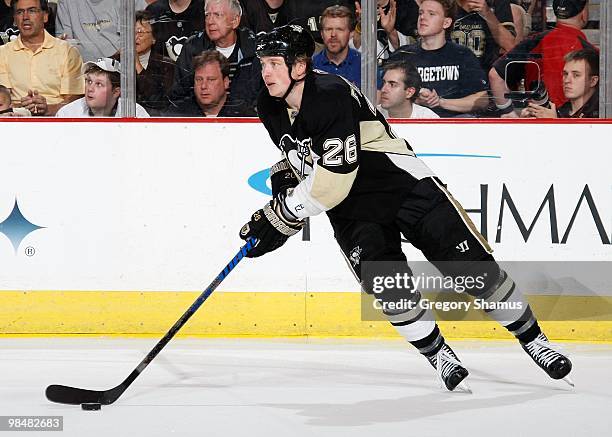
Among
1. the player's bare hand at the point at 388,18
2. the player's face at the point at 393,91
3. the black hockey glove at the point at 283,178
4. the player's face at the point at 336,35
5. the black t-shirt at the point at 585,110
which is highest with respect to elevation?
the player's bare hand at the point at 388,18

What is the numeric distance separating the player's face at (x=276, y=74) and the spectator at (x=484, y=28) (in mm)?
1629

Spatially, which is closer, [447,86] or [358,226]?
[358,226]

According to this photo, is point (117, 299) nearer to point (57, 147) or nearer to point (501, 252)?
point (57, 147)

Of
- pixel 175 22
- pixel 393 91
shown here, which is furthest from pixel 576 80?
pixel 175 22

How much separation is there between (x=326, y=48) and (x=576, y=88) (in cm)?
111

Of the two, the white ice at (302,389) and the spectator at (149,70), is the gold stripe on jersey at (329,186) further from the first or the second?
the spectator at (149,70)

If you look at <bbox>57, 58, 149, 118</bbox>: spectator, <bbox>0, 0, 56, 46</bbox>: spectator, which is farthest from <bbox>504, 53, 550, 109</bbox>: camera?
<bbox>0, 0, 56, 46</bbox>: spectator

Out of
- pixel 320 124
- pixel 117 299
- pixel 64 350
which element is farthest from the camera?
pixel 117 299

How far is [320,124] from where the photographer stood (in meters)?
3.59

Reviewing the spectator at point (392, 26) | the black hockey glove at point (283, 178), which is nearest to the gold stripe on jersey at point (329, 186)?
the black hockey glove at point (283, 178)

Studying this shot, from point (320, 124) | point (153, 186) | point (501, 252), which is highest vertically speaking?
point (320, 124)

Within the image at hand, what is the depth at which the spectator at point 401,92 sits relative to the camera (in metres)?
5.07

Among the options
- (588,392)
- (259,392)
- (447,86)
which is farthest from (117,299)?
(588,392)

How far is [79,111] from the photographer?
5.12m
